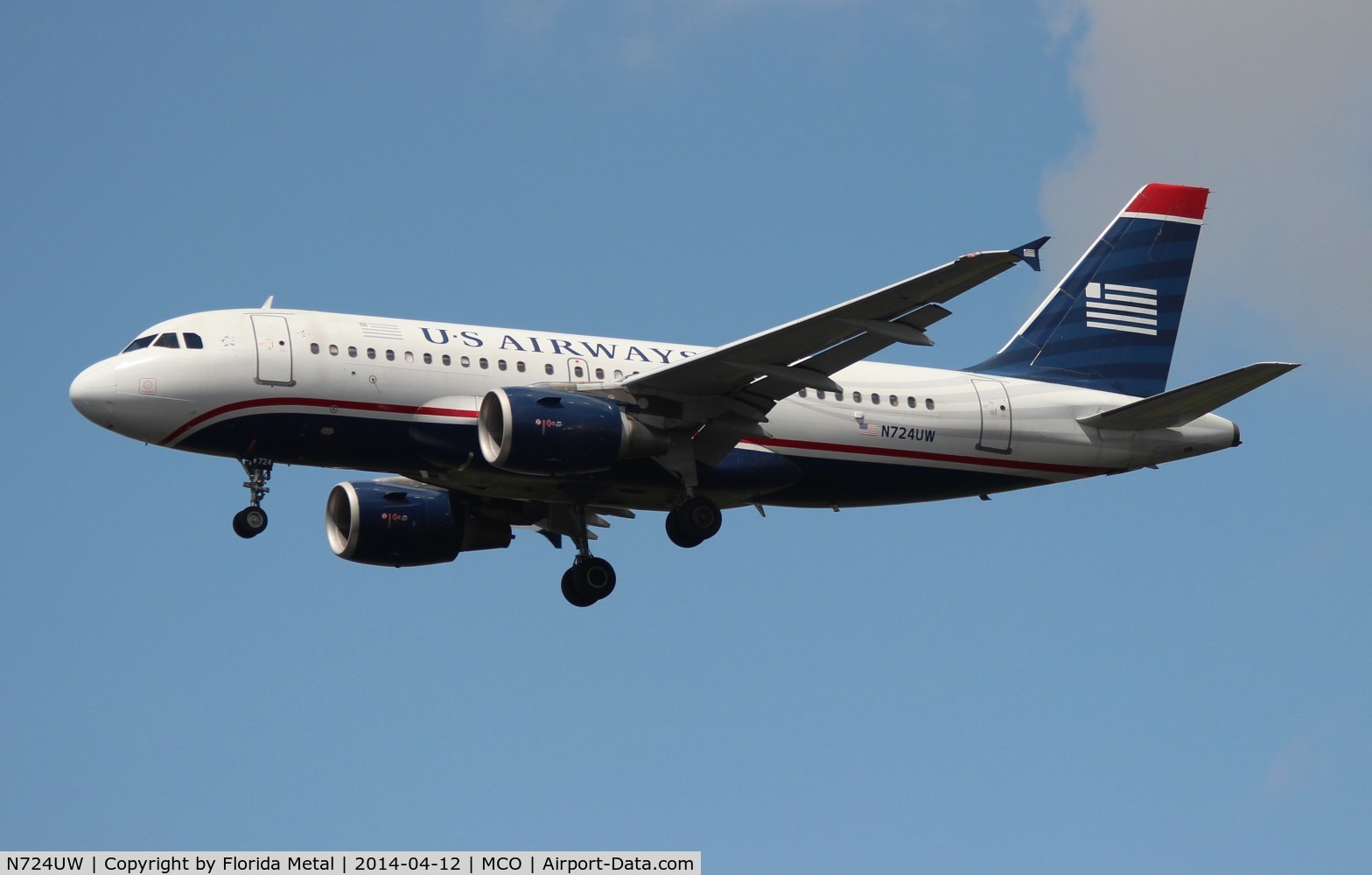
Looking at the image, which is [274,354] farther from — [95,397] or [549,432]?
[549,432]

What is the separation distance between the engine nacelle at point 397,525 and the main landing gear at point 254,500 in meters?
3.78

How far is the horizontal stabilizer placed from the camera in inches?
1431

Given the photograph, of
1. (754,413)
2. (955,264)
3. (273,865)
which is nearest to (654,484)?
(754,413)

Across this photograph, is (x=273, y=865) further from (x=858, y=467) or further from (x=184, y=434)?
(x=858, y=467)

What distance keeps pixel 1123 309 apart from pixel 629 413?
507 inches

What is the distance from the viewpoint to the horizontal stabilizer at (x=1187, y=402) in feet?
119

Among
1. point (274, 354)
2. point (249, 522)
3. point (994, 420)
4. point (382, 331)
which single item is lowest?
point (249, 522)

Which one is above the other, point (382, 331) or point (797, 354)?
point (382, 331)

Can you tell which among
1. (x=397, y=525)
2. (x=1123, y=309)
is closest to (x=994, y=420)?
(x=1123, y=309)

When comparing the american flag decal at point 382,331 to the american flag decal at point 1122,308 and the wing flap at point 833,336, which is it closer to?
the wing flap at point 833,336

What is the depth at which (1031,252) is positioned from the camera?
31453 millimetres

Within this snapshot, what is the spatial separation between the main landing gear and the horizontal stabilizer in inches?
645

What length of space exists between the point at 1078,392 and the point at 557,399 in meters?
11.9

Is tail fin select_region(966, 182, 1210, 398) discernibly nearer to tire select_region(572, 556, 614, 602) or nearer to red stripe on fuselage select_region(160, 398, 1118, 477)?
red stripe on fuselage select_region(160, 398, 1118, 477)
